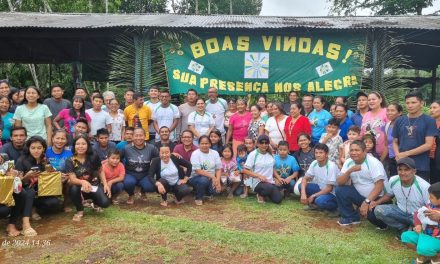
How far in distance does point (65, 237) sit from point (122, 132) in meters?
2.43

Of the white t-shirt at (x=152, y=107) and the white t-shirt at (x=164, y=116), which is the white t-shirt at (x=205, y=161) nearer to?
the white t-shirt at (x=164, y=116)

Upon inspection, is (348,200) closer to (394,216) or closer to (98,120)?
(394,216)

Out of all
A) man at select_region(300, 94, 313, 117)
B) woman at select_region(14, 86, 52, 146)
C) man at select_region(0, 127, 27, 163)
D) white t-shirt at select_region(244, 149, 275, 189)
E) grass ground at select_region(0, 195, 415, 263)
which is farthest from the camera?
man at select_region(300, 94, 313, 117)

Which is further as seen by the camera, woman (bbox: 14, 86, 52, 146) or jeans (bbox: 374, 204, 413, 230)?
woman (bbox: 14, 86, 52, 146)

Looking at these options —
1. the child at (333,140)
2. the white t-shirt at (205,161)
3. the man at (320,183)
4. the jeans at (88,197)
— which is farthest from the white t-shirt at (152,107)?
the child at (333,140)

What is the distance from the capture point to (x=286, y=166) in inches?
235

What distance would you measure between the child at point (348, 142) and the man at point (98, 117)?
11.9 ft

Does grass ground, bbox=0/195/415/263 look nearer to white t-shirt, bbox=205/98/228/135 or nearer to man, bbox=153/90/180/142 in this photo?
man, bbox=153/90/180/142

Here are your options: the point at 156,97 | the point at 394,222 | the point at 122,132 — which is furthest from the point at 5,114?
the point at 394,222

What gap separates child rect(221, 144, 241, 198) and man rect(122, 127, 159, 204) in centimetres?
113

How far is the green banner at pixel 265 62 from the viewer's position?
26.8 ft

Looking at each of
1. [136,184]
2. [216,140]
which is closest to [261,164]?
[216,140]

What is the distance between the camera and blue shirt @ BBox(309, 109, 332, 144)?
20.6 feet

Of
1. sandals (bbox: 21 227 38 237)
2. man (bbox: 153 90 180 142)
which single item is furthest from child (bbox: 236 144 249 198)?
sandals (bbox: 21 227 38 237)
